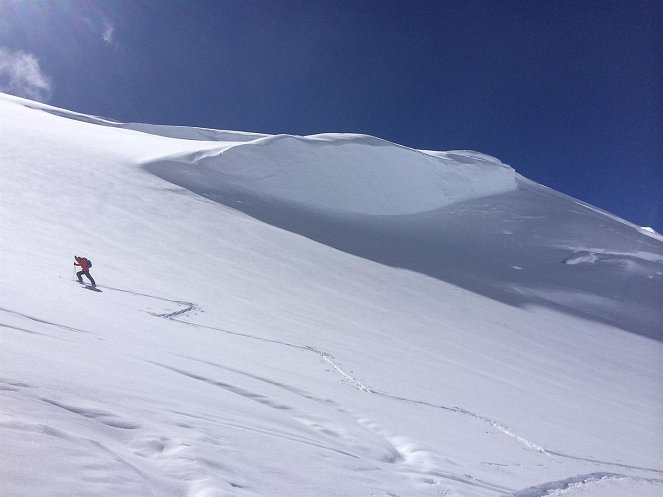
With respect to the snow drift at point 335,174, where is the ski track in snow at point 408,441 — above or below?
below

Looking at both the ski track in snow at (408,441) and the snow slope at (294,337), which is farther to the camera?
the ski track in snow at (408,441)

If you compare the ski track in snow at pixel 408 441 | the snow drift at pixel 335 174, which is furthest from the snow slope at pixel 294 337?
the snow drift at pixel 335 174

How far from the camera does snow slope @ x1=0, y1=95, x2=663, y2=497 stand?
287 centimetres

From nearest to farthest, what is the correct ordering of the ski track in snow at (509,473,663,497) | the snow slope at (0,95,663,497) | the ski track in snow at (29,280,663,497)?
the snow slope at (0,95,663,497) < the ski track in snow at (29,280,663,497) < the ski track in snow at (509,473,663,497)

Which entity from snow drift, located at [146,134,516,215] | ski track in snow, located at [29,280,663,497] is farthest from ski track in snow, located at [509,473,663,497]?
snow drift, located at [146,134,516,215]

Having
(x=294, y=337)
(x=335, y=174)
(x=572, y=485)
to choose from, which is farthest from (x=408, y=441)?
(x=335, y=174)

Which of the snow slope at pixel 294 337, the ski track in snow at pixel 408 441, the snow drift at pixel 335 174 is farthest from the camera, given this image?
the snow drift at pixel 335 174

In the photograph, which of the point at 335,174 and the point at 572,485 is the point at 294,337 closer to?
the point at 572,485

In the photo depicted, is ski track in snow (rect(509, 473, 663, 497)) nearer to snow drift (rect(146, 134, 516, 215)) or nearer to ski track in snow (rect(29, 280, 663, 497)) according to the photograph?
ski track in snow (rect(29, 280, 663, 497))

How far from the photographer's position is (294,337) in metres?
7.57

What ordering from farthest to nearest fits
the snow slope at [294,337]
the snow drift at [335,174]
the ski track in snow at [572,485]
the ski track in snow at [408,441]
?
the snow drift at [335,174] → the ski track in snow at [572,485] → the ski track in snow at [408,441] → the snow slope at [294,337]

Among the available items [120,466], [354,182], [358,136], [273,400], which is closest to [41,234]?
[273,400]

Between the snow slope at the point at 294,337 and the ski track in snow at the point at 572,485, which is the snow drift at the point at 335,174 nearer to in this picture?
the snow slope at the point at 294,337

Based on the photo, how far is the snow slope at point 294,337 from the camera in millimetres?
2869
